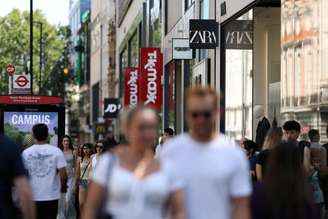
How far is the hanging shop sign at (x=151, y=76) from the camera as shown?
34062 mm

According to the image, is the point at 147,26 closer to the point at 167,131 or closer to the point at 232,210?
the point at 167,131

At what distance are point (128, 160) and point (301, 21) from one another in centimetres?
A: 1071

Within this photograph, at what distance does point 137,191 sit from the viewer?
227 inches

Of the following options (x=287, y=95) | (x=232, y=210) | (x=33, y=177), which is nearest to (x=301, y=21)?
(x=287, y=95)

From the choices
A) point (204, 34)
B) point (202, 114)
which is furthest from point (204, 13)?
point (202, 114)

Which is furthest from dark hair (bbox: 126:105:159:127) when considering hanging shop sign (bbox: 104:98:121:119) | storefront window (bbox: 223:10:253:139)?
hanging shop sign (bbox: 104:98:121:119)

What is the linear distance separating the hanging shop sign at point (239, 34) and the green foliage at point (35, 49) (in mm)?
61400

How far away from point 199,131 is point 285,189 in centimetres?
70

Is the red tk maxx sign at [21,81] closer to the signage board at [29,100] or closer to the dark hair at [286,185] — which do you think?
the signage board at [29,100]

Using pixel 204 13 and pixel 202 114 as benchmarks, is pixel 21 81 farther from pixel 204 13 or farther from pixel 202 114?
pixel 202 114

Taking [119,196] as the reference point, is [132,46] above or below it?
above

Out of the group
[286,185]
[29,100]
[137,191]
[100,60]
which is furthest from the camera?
[100,60]

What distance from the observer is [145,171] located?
5.86 m

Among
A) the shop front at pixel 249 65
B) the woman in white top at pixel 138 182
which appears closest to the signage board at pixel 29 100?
the shop front at pixel 249 65
